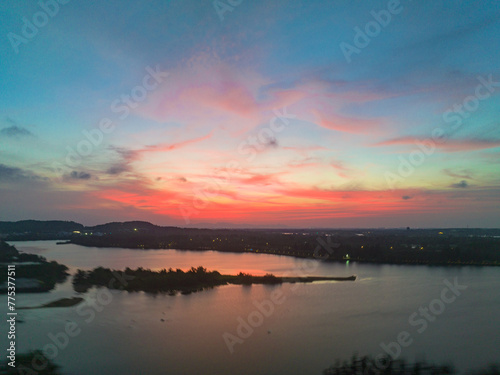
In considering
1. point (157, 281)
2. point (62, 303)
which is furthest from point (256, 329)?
point (157, 281)

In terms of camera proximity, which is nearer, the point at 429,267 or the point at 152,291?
the point at 152,291

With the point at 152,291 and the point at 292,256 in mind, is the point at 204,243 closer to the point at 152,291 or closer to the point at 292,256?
the point at 292,256

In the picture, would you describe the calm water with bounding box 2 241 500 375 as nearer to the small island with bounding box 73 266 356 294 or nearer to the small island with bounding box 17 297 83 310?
the small island with bounding box 17 297 83 310

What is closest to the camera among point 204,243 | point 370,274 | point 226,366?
point 226,366

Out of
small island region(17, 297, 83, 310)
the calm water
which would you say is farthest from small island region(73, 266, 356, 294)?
small island region(17, 297, 83, 310)

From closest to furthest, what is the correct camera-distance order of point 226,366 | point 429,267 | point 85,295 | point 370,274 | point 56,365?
point 56,365 < point 226,366 < point 85,295 < point 370,274 < point 429,267

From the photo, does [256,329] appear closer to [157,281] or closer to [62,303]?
[62,303]

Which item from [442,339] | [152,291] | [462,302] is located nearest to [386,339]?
[442,339]

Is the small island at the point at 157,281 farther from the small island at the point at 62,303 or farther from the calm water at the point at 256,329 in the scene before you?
the small island at the point at 62,303
